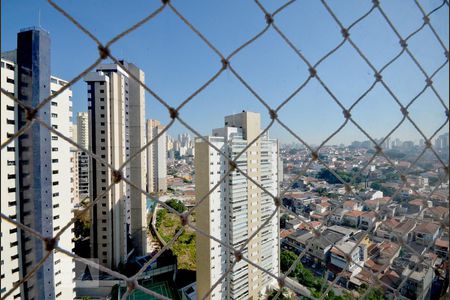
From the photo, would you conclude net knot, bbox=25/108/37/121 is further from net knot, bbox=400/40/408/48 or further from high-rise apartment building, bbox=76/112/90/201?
high-rise apartment building, bbox=76/112/90/201

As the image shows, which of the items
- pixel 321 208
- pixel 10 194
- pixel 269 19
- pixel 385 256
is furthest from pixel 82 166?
pixel 269 19

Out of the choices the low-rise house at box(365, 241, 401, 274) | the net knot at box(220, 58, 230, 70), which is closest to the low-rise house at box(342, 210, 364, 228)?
the low-rise house at box(365, 241, 401, 274)

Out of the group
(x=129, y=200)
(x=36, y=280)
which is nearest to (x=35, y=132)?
(x=36, y=280)

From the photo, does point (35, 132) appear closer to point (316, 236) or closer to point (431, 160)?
point (316, 236)

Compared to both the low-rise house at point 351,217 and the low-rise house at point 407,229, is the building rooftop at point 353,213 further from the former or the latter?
the low-rise house at point 407,229

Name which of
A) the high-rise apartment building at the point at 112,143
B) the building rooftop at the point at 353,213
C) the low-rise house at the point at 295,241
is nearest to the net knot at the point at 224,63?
the building rooftop at the point at 353,213

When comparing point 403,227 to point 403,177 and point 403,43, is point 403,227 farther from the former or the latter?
point 403,43
